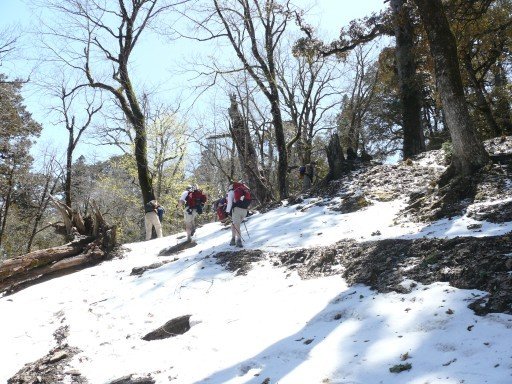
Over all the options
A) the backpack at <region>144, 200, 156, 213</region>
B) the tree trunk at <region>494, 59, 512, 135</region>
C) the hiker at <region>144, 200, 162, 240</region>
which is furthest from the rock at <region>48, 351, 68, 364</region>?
the tree trunk at <region>494, 59, 512, 135</region>

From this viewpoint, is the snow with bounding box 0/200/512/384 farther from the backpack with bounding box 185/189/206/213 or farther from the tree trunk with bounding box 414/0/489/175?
the backpack with bounding box 185/189/206/213

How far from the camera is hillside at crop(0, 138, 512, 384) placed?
395cm

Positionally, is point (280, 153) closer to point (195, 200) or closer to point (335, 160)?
point (335, 160)

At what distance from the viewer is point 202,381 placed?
4480 millimetres

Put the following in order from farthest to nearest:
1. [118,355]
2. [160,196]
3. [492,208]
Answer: [160,196]
[492,208]
[118,355]

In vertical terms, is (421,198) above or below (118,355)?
above

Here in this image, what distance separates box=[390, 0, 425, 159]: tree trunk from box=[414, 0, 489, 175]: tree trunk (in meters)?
5.23

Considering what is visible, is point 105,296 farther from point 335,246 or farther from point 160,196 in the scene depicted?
point 160,196

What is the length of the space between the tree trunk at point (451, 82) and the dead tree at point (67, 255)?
9351 millimetres

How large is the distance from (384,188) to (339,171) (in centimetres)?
246

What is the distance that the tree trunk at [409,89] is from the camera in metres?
13.2

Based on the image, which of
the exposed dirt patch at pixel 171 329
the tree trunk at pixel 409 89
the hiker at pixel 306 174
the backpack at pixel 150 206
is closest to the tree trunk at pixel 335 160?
the tree trunk at pixel 409 89

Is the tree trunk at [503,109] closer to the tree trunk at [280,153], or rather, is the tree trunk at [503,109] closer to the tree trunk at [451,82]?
the tree trunk at [280,153]

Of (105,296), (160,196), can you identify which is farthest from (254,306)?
(160,196)
